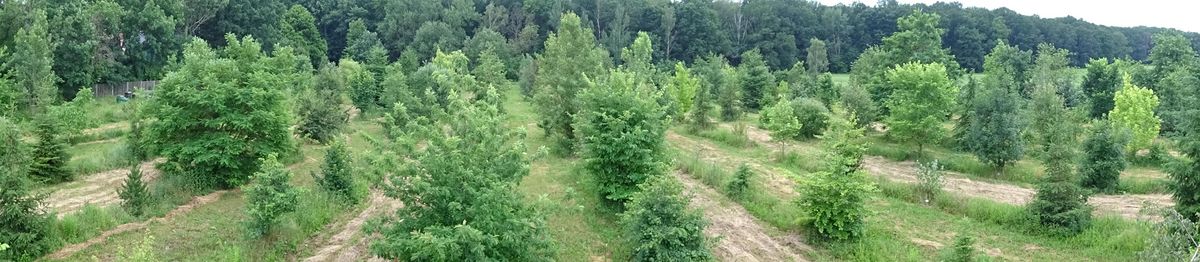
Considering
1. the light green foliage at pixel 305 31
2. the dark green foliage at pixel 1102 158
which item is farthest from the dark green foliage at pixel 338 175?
the light green foliage at pixel 305 31

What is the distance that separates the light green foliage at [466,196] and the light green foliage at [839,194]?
7.82 meters

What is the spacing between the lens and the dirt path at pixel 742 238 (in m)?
17.5

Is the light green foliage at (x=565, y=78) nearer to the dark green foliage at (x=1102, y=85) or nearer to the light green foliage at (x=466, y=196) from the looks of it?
the light green foliage at (x=466, y=196)

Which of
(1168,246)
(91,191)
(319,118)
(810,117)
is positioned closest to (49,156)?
(91,191)

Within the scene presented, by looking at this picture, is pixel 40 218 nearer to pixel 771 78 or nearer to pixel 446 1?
pixel 771 78

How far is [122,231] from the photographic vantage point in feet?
55.4

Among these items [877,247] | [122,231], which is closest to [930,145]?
[877,247]

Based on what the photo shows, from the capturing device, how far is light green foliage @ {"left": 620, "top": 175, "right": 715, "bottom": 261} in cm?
1514

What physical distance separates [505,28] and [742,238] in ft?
245

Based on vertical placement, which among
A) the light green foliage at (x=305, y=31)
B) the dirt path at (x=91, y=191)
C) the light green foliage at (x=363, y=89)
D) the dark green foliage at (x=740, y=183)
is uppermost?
the light green foliage at (x=305, y=31)

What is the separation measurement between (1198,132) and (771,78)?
3726cm

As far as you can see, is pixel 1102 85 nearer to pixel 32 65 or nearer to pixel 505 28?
pixel 32 65

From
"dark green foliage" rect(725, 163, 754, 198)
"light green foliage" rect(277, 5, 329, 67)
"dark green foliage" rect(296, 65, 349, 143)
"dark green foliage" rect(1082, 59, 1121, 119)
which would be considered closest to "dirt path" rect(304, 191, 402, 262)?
"dark green foliage" rect(725, 163, 754, 198)

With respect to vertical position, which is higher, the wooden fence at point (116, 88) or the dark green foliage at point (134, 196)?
the wooden fence at point (116, 88)
